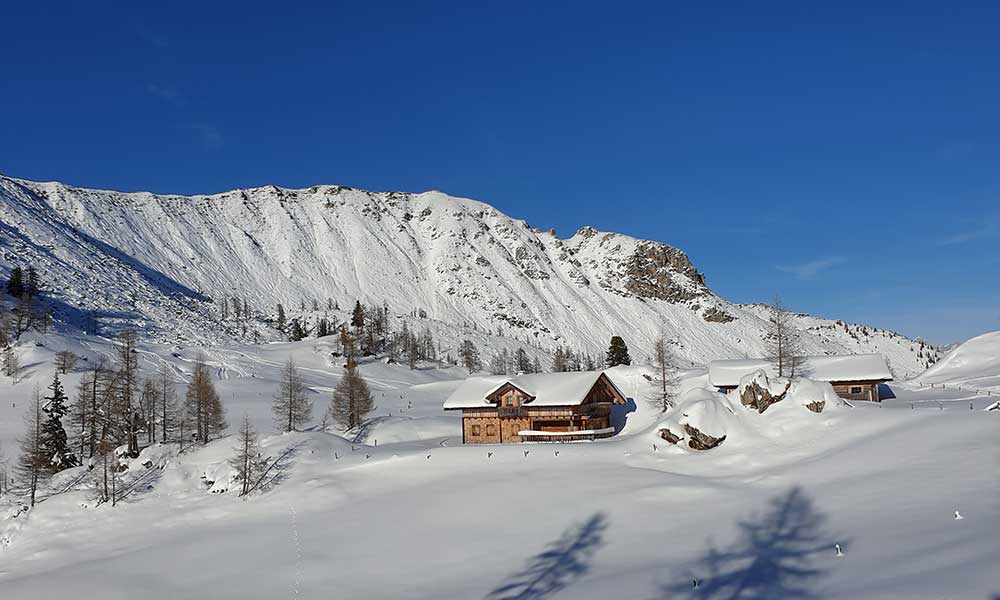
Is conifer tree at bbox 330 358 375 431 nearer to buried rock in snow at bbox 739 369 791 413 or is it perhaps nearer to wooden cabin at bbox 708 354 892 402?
wooden cabin at bbox 708 354 892 402

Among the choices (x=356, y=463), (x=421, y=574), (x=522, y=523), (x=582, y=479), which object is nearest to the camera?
(x=421, y=574)

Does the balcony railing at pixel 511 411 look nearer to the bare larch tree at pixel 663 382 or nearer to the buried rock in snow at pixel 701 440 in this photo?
the bare larch tree at pixel 663 382

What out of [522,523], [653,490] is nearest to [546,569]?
[522,523]

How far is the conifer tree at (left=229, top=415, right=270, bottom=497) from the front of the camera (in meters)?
43.8

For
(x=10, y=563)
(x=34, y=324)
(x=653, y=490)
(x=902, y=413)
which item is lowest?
(x=10, y=563)

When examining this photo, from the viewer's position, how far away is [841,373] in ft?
214

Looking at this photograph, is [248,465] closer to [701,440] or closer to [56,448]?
[56,448]

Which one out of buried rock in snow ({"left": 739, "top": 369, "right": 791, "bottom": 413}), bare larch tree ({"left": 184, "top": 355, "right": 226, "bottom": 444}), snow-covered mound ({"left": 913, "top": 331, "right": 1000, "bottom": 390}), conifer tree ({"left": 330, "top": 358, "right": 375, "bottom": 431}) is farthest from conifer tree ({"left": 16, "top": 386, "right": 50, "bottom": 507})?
snow-covered mound ({"left": 913, "top": 331, "right": 1000, "bottom": 390})

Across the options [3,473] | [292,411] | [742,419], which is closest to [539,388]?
[742,419]

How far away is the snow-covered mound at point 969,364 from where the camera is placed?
7844 cm

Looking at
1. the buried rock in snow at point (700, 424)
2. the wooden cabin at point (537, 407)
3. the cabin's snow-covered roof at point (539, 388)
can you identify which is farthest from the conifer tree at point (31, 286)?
the buried rock in snow at point (700, 424)

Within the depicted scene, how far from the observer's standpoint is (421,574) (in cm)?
2692

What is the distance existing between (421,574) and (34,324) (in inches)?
4274

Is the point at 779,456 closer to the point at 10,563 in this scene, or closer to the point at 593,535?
the point at 593,535
